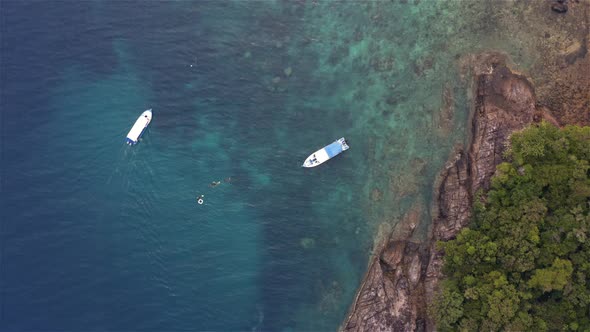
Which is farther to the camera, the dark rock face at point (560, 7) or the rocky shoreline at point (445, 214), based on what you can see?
the dark rock face at point (560, 7)

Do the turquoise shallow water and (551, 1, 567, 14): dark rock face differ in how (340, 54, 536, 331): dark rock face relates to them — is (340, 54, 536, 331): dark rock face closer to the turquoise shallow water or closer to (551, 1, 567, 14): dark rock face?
the turquoise shallow water

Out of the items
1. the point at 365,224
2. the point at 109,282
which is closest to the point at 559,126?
the point at 365,224

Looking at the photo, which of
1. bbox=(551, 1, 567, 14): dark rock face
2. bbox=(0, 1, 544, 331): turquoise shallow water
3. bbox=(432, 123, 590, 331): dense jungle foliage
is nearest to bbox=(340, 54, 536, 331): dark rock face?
bbox=(0, 1, 544, 331): turquoise shallow water

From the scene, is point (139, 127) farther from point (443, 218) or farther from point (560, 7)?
point (560, 7)

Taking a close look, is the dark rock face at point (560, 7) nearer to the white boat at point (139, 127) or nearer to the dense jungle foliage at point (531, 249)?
the dense jungle foliage at point (531, 249)

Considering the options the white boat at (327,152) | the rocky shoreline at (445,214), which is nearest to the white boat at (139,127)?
the white boat at (327,152)
